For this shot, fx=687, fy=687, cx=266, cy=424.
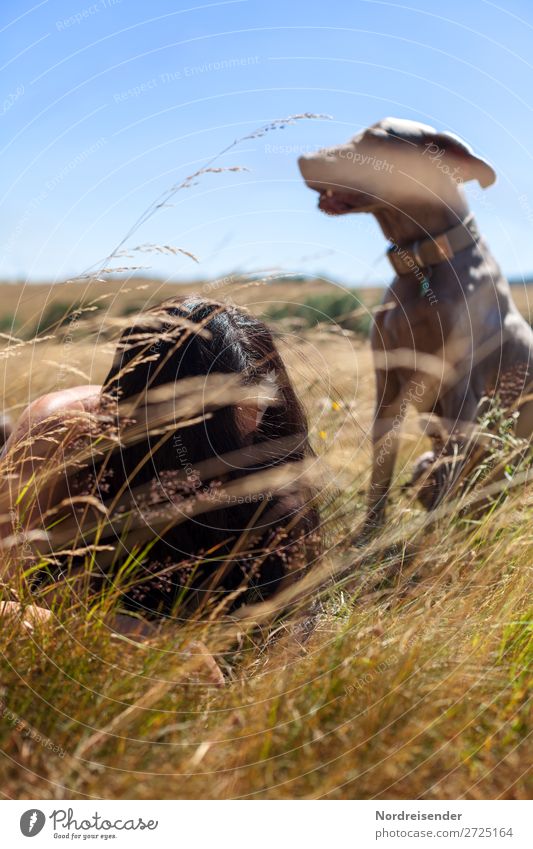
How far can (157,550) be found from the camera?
6.88 ft

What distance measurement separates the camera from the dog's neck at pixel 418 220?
3.36 m

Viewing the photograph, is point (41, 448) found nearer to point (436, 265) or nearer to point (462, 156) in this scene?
point (436, 265)

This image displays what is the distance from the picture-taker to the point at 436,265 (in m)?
3.35

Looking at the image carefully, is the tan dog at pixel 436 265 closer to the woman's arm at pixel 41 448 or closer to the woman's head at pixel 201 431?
the woman's head at pixel 201 431

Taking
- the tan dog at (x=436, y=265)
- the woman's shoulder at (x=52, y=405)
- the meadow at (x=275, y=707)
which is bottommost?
the meadow at (x=275, y=707)

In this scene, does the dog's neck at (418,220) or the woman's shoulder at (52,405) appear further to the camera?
the dog's neck at (418,220)

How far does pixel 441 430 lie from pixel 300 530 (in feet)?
4.11

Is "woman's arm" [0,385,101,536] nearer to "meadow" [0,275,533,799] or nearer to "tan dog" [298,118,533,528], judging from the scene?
"meadow" [0,275,533,799]

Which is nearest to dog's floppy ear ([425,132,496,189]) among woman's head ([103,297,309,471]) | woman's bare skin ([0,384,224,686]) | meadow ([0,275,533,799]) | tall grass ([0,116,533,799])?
woman's head ([103,297,309,471])

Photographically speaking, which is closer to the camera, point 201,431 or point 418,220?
point 201,431

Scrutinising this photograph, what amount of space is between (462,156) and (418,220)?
345mm

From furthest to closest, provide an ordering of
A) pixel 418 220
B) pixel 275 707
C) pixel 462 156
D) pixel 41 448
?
pixel 418 220
pixel 462 156
pixel 41 448
pixel 275 707

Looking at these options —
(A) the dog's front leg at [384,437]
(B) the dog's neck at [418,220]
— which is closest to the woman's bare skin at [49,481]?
(A) the dog's front leg at [384,437]

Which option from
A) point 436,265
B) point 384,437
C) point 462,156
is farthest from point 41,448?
point 462,156
